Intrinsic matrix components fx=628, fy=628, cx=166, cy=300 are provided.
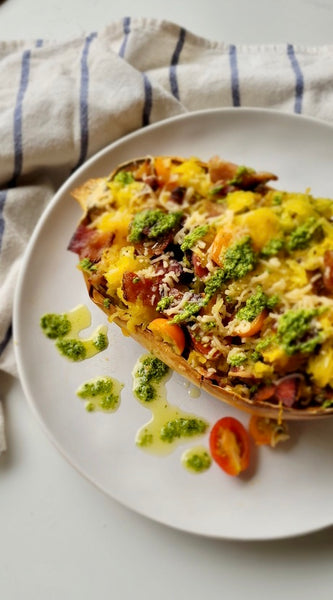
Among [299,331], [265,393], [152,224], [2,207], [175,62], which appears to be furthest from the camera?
[175,62]

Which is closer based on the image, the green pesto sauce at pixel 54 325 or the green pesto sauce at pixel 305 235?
the green pesto sauce at pixel 305 235

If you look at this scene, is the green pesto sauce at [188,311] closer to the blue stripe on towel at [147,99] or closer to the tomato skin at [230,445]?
the tomato skin at [230,445]

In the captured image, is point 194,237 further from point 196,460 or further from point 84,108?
point 84,108

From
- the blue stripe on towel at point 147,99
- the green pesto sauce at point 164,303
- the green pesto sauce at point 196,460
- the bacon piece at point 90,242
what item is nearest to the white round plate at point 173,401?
the green pesto sauce at point 196,460

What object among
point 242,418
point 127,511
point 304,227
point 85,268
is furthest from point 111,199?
point 127,511

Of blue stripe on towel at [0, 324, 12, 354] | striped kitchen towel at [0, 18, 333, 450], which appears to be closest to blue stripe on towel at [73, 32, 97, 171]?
striped kitchen towel at [0, 18, 333, 450]

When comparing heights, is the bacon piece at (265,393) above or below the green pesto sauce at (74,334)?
above

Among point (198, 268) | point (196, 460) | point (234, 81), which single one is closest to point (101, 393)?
point (196, 460)
